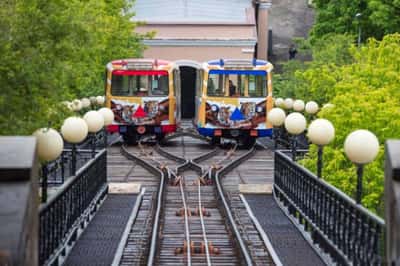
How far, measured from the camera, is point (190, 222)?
19016 mm

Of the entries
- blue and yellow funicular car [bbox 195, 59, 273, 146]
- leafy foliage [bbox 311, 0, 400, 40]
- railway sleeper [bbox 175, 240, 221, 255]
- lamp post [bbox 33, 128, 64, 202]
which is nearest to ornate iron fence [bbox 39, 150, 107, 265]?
lamp post [bbox 33, 128, 64, 202]

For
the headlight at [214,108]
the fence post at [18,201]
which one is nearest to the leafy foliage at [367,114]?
the headlight at [214,108]

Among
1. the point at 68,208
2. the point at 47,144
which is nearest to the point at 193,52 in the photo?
the point at 68,208

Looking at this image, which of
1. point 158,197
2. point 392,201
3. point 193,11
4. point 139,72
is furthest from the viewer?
point 193,11

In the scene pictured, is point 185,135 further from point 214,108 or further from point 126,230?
point 126,230

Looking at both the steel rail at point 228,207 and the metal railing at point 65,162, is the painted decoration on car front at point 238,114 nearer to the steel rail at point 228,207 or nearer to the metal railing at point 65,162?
the steel rail at point 228,207

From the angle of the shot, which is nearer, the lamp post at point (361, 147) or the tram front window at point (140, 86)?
the lamp post at point (361, 147)

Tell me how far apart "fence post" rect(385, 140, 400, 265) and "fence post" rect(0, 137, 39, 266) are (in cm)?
325

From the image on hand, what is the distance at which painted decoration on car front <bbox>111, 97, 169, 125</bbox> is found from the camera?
34562 millimetres

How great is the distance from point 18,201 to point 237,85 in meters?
25.7

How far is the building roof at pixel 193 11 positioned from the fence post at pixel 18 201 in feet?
157

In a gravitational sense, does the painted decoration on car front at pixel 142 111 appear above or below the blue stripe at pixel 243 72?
below

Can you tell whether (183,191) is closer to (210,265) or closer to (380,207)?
(380,207)

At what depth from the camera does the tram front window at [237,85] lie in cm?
3312
